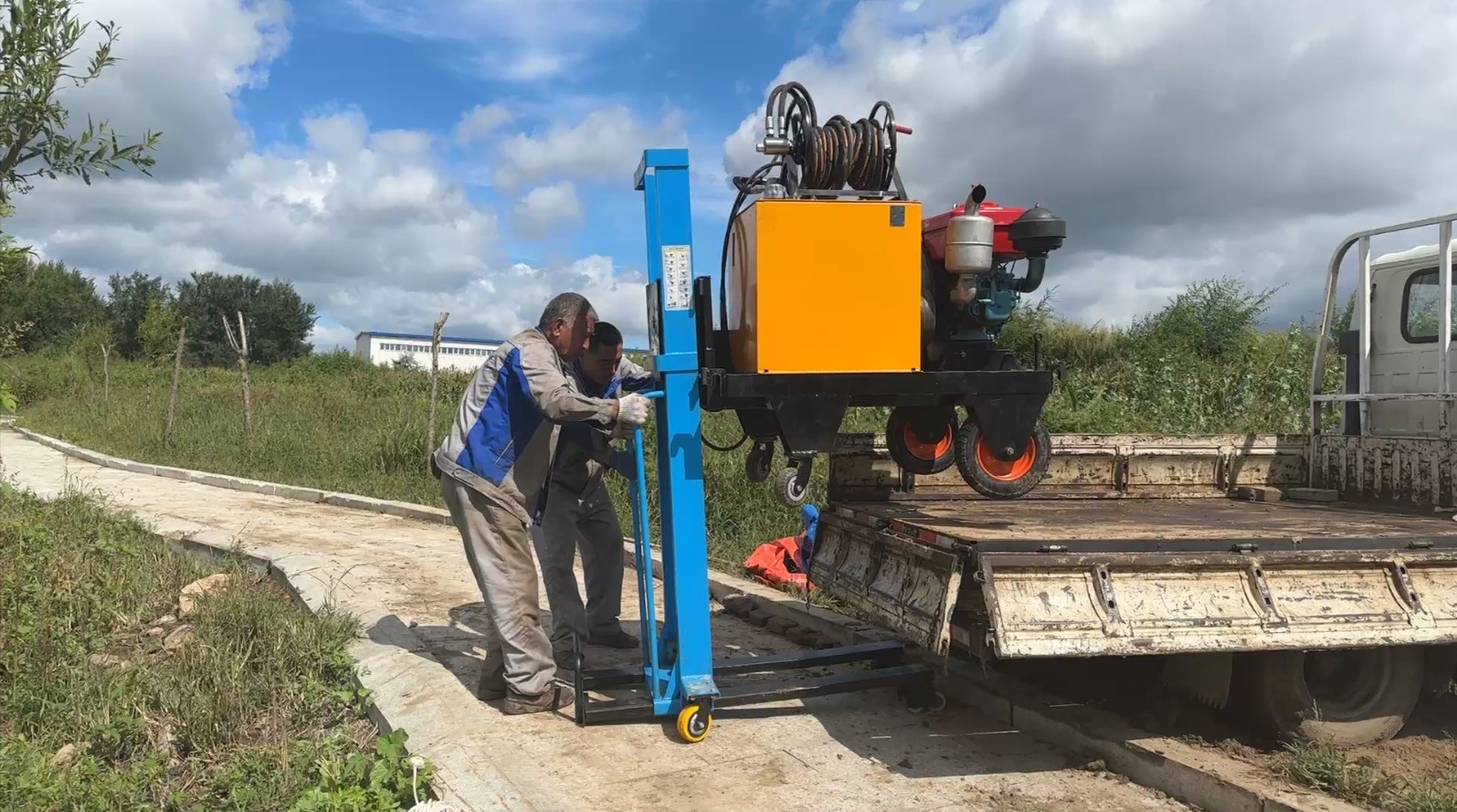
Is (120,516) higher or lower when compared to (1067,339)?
lower

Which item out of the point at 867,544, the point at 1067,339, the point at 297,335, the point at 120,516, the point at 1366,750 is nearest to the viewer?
the point at 1366,750

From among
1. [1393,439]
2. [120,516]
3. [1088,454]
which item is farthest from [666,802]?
[120,516]

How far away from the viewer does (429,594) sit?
7.09 meters

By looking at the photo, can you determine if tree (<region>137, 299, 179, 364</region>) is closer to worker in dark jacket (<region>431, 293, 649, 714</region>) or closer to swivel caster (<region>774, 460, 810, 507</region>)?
worker in dark jacket (<region>431, 293, 649, 714</region>)

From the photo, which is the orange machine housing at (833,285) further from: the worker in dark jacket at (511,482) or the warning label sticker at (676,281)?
Answer: the worker in dark jacket at (511,482)

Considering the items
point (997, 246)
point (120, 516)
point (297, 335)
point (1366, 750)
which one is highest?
point (297, 335)

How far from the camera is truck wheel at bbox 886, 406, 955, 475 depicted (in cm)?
463

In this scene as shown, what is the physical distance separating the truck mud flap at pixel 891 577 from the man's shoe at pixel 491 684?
1602 millimetres

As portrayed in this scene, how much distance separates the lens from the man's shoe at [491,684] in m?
4.84

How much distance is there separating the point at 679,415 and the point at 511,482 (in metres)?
0.91

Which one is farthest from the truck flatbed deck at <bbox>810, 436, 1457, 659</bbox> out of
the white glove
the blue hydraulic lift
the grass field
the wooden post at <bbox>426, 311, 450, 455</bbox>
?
the wooden post at <bbox>426, 311, 450, 455</bbox>

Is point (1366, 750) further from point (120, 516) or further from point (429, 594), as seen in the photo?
point (120, 516)

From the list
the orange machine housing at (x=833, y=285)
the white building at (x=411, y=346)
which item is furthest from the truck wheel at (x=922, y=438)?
the white building at (x=411, y=346)

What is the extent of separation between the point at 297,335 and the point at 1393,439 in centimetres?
6469
